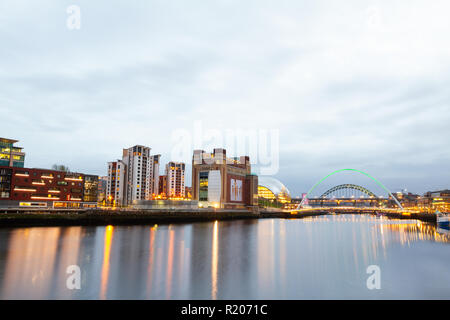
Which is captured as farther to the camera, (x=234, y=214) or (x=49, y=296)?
(x=234, y=214)

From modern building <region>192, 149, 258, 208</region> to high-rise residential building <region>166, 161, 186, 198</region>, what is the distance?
195 feet

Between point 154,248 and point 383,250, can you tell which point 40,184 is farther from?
point 383,250

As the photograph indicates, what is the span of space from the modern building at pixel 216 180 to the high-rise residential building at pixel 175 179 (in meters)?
59.6

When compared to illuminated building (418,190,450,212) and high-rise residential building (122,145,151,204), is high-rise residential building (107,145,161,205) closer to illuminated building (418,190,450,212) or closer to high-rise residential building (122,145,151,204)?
high-rise residential building (122,145,151,204)

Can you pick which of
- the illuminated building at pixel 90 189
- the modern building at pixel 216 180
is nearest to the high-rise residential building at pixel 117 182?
the illuminated building at pixel 90 189

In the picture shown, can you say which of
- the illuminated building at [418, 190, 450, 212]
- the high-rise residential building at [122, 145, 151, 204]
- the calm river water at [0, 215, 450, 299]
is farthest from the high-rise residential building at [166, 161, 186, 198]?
the calm river water at [0, 215, 450, 299]

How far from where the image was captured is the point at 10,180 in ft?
236

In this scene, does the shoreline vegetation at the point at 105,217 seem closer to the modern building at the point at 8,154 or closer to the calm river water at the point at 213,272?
the calm river water at the point at 213,272

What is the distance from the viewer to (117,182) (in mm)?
124625

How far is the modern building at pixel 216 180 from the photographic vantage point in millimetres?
98688

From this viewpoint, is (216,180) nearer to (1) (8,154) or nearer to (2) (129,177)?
(2) (129,177)
